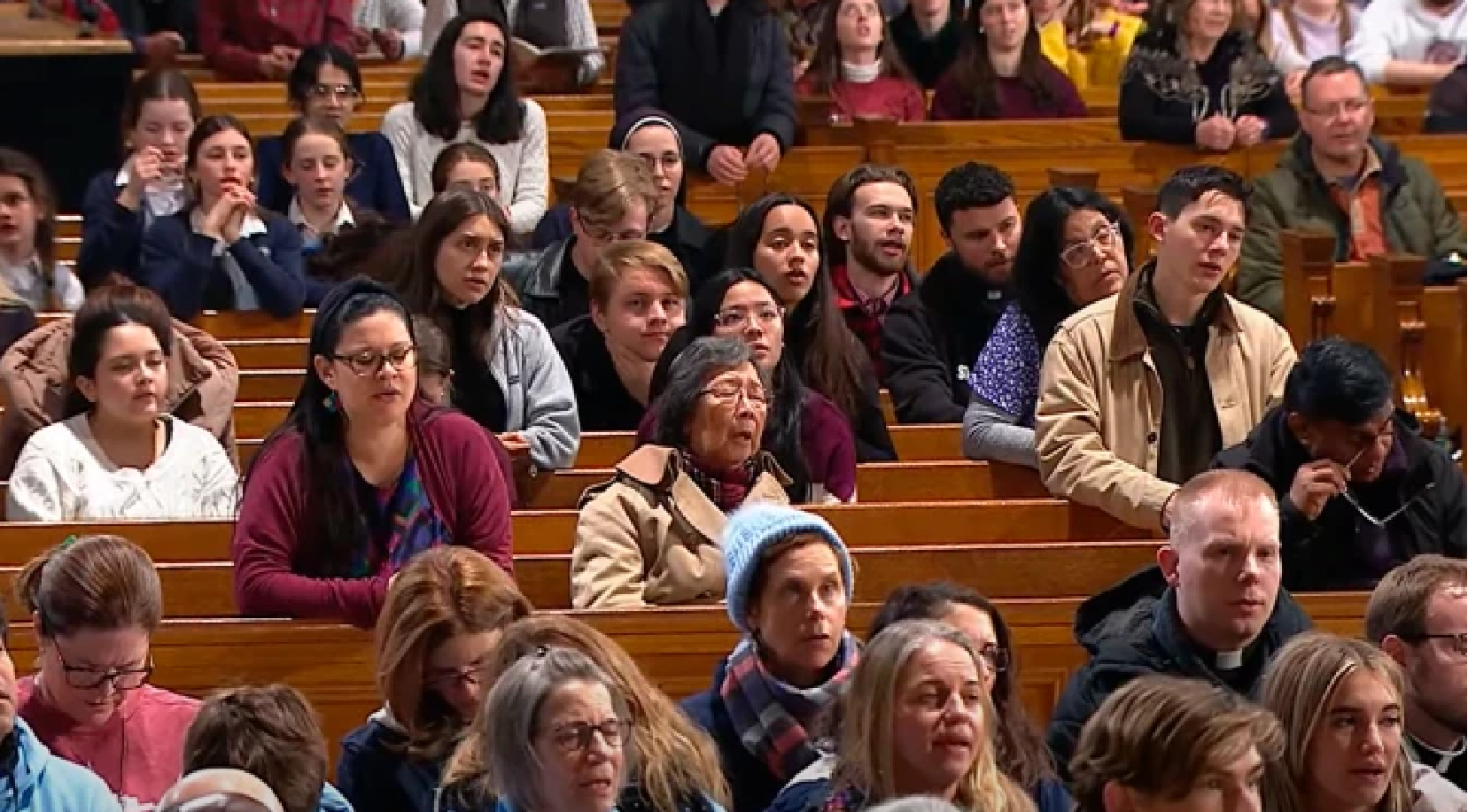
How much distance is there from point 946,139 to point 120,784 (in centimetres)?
487

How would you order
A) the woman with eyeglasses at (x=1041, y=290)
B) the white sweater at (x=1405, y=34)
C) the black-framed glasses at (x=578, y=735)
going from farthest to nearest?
the white sweater at (x=1405, y=34) < the woman with eyeglasses at (x=1041, y=290) < the black-framed glasses at (x=578, y=735)

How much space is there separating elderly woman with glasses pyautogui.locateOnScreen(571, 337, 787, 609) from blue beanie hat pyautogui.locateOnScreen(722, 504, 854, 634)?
0.58 meters

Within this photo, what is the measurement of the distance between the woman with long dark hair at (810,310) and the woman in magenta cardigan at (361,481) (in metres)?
1.45

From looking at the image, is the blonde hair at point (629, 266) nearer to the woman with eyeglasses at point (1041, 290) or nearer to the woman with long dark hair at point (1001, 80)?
the woman with eyeglasses at point (1041, 290)

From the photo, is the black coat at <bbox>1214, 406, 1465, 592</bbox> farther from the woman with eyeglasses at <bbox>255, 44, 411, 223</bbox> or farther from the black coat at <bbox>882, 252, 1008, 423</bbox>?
the woman with eyeglasses at <bbox>255, 44, 411, 223</bbox>

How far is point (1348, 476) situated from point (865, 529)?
3.19 feet

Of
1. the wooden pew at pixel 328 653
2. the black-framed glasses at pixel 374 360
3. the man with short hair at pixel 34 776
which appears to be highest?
the black-framed glasses at pixel 374 360

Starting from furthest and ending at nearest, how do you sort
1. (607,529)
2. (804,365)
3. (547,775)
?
(804,365) → (607,529) → (547,775)

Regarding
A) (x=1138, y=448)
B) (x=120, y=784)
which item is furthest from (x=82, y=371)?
(x=1138, y=448)

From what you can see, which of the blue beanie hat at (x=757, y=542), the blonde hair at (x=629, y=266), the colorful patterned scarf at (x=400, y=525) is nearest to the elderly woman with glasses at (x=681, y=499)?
the colorful patterned scarf at (x=400, y=525)

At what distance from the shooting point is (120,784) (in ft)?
16.4

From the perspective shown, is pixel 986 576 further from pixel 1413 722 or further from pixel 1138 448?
pixel 1413 722

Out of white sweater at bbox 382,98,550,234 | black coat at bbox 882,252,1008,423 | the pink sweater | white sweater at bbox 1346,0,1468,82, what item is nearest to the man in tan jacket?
black coat at bbox 882,252,1008,423

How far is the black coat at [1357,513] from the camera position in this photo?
575cm
